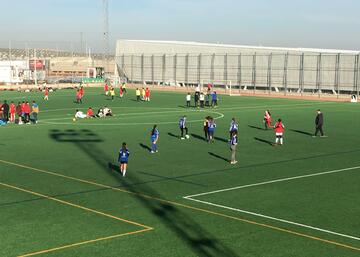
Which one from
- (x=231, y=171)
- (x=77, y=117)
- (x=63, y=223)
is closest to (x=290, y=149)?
(x=231, y=171)

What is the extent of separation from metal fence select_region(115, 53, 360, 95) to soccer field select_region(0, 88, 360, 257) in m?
47.7

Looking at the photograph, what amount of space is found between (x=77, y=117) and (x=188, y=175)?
25.7 metres

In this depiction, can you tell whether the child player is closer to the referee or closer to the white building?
the referee

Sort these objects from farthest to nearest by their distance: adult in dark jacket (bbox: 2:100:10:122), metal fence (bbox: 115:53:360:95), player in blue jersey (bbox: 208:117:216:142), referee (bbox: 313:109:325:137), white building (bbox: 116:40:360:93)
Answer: white building (bbox: 116:40:360:93) → metal fence (bbox: 115:53:360:95) → adult in dark jacket (bbox: 2:100:10:122) → referee (bbox: 313:109:325:137) → player in blue jersey (bbox: 208:117:216:142)

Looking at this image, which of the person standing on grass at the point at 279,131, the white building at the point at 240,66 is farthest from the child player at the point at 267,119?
the white building at the point at 240,66

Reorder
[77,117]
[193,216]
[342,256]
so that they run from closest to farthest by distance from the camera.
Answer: [342,256] → [193,216] → [77,117]

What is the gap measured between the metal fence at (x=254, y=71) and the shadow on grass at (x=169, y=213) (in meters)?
61.0

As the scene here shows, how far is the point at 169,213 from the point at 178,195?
8.44 ft

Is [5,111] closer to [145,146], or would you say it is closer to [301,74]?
[145,146]

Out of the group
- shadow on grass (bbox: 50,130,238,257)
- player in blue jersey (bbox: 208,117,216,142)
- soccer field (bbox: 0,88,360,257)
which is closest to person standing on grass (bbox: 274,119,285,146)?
soccer field (bbox: 0,88,360,257)

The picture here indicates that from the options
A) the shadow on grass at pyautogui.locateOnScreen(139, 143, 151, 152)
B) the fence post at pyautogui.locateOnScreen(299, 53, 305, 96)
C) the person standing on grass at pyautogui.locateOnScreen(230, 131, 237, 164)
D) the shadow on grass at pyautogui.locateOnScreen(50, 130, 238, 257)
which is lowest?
the shadow on grass at pyautogui.locateOnScreen(50, 130, 238, 257)

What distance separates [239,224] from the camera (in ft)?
54.5

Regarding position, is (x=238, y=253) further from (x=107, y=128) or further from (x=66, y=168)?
(x=107, y=128)

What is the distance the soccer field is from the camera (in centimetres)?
1482
